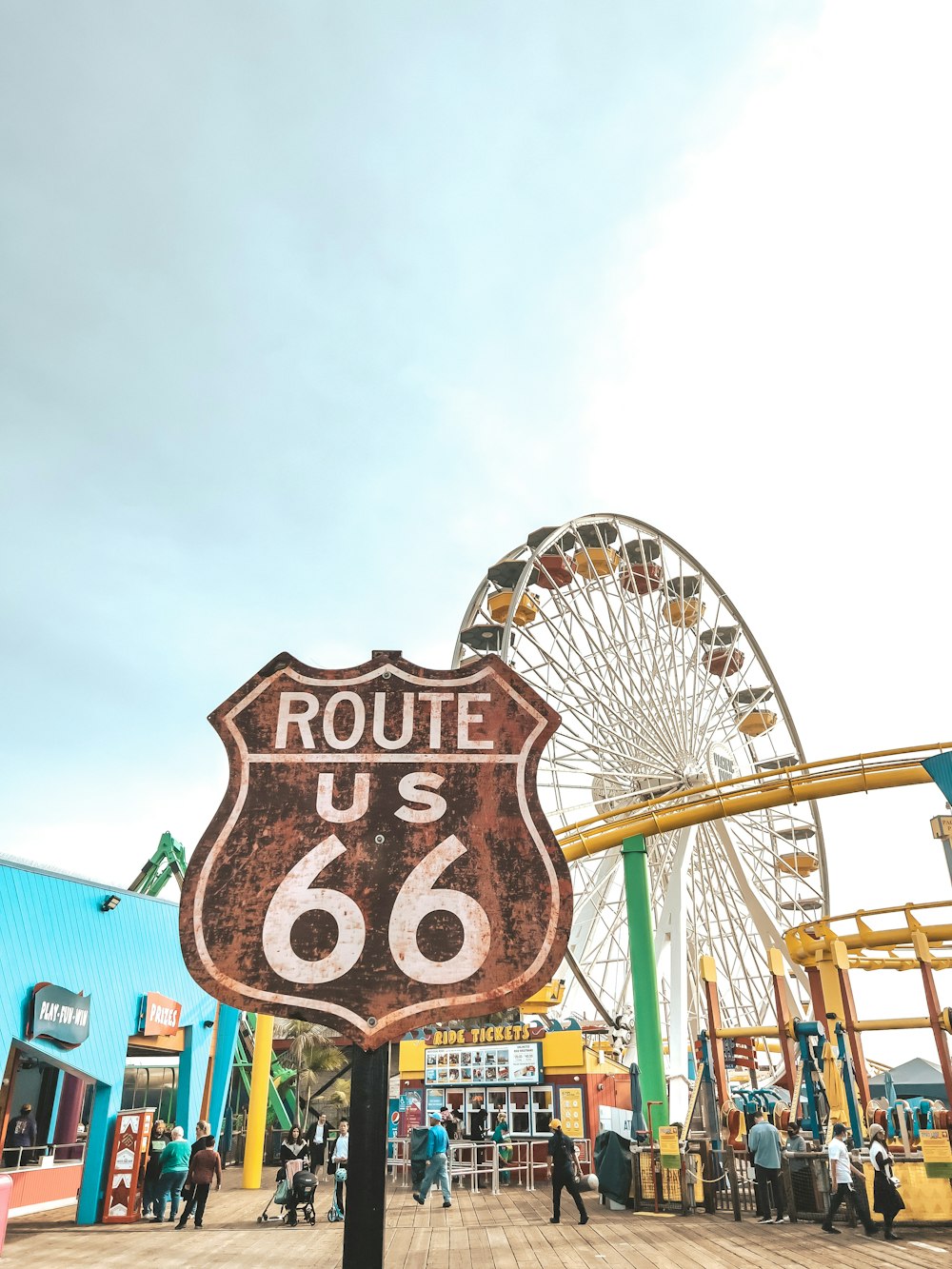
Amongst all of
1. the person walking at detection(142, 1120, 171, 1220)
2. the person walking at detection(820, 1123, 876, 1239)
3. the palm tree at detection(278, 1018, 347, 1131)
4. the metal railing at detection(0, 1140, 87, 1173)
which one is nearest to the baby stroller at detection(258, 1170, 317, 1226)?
the person walking at detection(142, 1120, 171, 1220)

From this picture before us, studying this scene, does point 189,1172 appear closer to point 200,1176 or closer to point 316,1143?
point 200,1176

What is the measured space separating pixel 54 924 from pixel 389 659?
11439mm

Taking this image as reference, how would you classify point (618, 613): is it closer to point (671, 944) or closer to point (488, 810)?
point (671, 944)

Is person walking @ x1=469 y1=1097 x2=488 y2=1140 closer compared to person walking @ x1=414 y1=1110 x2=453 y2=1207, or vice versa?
person walking @ x1=414 y1=1110 x2=453 y2=1207

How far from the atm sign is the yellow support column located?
156 cm

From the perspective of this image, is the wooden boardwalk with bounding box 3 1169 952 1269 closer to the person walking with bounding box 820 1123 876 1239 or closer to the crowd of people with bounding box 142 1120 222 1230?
the person walking with bounding box 820 1123 876 1239

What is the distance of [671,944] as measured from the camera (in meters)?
21.5

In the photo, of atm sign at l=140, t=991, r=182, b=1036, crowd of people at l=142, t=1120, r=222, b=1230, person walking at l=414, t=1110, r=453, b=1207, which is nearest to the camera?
crowd of people at l=142, t=1120, r=222, b=1230

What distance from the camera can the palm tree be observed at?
3544cm

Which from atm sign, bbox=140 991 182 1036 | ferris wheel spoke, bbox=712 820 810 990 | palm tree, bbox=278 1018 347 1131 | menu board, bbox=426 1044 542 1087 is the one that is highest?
ferris wheel spoke, bbox=712 820 810 990

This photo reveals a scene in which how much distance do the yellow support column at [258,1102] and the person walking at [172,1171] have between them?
2824 mm

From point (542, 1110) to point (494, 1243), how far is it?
9606 mm

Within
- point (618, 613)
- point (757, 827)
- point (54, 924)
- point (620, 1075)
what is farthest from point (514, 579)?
point (54, 924)

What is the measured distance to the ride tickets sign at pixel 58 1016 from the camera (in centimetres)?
1297
